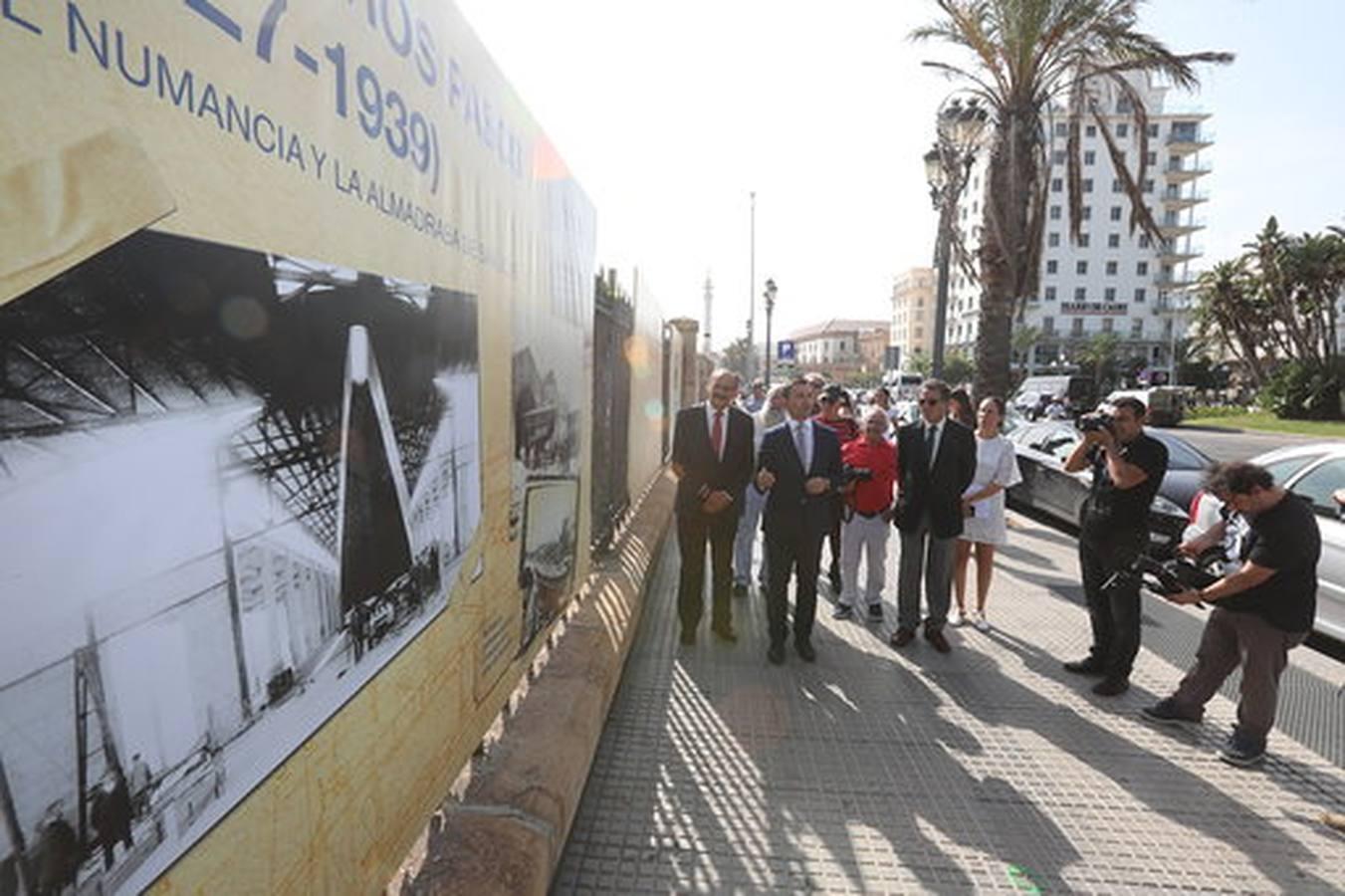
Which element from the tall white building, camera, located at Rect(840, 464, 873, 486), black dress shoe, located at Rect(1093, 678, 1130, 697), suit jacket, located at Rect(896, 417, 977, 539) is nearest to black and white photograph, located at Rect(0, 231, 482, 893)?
camera, located at Rect(840, 464, 873, 486)

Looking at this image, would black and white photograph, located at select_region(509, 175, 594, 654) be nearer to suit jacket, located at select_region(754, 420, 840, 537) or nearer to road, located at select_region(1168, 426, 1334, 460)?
suit jacket, located at select_region(754, 420, 840, 537)

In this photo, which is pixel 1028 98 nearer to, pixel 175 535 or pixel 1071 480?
pixel 1071 480

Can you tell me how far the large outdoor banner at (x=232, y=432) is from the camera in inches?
39.4

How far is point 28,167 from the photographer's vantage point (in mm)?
955

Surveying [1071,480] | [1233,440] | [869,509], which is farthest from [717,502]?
[1233,440]

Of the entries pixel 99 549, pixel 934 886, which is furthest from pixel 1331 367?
pixel 99 549

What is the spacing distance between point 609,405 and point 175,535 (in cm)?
477

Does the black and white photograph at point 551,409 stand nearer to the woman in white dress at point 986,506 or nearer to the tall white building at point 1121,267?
the woman in white dress at point 986,506

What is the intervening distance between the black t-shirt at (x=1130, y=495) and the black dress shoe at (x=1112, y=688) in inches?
34.9

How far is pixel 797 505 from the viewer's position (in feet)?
16.1

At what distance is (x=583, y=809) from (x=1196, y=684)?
3.36 metres

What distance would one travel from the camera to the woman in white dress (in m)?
5.61

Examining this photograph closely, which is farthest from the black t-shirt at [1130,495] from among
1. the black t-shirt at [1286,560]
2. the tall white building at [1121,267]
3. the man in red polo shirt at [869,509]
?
the tall white building at [1121,267]

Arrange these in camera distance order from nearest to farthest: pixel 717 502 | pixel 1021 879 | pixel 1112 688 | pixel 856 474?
pixel 1021 879, pixel 1112 688, pixel 717 502, pixel 856 474
